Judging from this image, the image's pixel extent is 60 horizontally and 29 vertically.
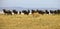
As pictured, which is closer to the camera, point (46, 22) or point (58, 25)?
point (58, 25)

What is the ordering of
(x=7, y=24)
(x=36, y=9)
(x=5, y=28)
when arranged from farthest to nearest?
(x=36, y=9) < (x=7, y=24) < (x=5, y=28)

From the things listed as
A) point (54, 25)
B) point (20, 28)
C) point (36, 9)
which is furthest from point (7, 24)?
point (36, 9)

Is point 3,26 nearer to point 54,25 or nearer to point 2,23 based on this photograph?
point 2,23

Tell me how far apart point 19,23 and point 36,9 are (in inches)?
159

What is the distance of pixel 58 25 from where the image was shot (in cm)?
584

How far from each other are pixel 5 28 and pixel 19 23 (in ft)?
2.33

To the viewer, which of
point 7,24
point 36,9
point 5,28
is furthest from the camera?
point 36,9

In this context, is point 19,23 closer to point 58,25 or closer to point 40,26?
point 40,26

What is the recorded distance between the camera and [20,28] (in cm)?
553

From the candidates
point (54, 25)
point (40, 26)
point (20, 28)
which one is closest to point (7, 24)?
point (20, 28)

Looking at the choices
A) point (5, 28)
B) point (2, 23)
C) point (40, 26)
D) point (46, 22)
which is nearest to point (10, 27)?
point (5, 28)

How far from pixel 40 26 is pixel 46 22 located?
531 mm

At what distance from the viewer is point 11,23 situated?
19.9 feet

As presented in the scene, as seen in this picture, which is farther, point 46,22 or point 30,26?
point 46,22
